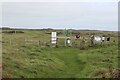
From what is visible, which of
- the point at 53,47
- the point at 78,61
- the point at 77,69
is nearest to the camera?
the point at 77,69

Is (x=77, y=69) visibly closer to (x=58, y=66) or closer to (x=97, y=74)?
(x=58, y=66)

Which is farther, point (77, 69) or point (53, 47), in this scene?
point (53, 47)

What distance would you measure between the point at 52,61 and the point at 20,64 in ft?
16.7

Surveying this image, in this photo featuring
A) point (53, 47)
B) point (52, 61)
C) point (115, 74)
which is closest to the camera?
point (115, 74)

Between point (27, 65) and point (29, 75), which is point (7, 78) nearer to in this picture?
point (29, 75)

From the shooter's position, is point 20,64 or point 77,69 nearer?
point 20,64

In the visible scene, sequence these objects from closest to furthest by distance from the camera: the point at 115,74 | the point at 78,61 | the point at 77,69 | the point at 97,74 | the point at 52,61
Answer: the point at 115,74
the point at 97,74
the point at 77,69
the point at 52,61
the point at 78,61

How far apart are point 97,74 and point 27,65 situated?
262 inches

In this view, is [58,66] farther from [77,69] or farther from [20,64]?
[20,64]

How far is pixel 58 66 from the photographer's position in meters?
28.6

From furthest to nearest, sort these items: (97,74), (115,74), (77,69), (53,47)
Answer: (53,47)
(77,69)
(97,74)
(115,74)

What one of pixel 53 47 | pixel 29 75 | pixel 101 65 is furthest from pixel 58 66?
pixel 53 47

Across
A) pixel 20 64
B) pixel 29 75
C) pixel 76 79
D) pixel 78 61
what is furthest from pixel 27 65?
pixel 78 61

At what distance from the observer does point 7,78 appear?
2039 centimetres
